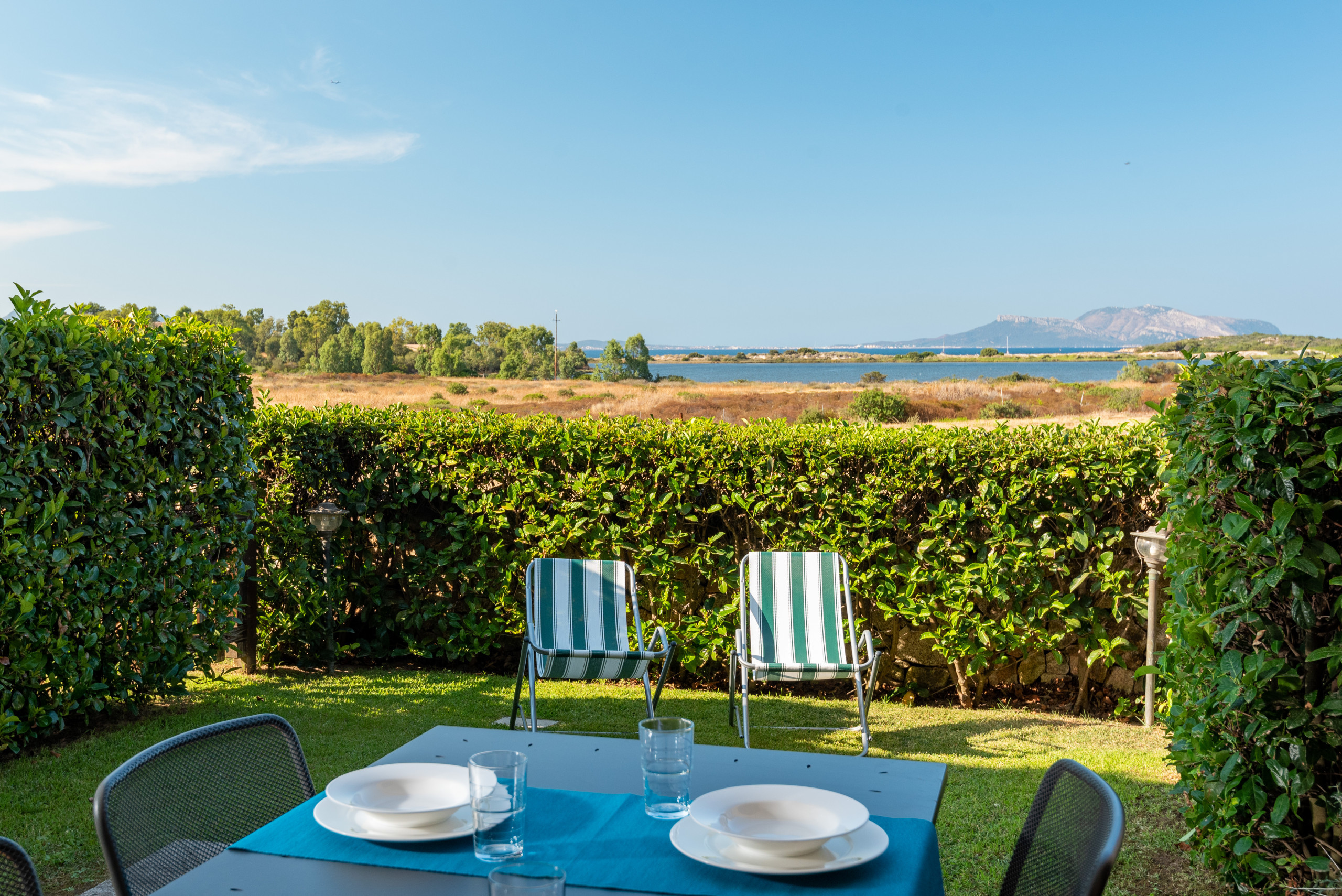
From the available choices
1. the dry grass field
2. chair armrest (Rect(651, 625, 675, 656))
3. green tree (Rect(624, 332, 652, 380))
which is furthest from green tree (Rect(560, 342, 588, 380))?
chair armrest (Rect(651, 625, 675, 656))

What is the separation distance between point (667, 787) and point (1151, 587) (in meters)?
4.17

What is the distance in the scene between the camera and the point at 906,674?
560 centimetres

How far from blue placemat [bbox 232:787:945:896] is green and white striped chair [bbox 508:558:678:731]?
9.63 feet

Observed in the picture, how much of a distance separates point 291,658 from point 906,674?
4217 millimetres

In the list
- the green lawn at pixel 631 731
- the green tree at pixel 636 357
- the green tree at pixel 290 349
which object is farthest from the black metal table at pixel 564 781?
the green tree at pixel 290 349

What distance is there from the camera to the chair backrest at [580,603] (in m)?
4.92

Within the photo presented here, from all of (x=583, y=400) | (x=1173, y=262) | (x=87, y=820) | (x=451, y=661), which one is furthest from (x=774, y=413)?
(x=1173, y=262)

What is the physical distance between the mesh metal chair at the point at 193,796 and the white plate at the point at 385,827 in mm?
208

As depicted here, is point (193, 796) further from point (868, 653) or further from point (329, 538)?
point (329, 538)

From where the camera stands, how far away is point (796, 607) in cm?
495

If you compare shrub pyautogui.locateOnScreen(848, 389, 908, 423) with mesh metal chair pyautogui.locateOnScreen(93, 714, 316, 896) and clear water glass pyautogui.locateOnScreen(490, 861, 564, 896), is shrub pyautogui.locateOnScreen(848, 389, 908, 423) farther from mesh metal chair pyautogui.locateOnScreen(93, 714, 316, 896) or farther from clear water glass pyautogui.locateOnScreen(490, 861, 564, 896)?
clear water glass pyautogui.locateOnScreen(490, 861, 564, 896)

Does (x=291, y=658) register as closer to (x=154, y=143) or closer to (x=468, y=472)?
(x=468, y=472)

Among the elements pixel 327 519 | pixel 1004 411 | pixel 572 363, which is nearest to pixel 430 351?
pixel 572 363

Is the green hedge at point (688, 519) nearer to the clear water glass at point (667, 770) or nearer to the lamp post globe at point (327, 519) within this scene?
the lamp post globe at point (327, 519)
